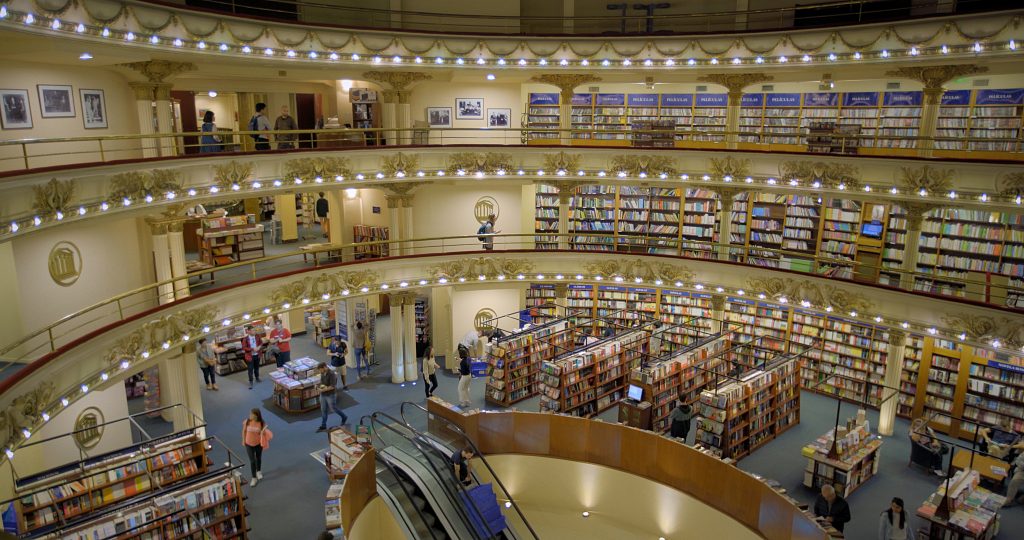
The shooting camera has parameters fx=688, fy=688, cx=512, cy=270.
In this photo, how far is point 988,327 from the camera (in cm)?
1321

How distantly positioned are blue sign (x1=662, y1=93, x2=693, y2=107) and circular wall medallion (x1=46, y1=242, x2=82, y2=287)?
15.2 meters

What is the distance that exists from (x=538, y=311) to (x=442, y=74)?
7.28 metres

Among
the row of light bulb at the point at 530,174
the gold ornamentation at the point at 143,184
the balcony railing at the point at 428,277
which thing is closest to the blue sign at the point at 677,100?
the row of light bulb at the point at 530,174

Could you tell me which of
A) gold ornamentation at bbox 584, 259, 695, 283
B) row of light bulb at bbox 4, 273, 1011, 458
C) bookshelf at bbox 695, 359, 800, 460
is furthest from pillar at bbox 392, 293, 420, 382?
bookshelf at bbox 695, 359, 800, 460

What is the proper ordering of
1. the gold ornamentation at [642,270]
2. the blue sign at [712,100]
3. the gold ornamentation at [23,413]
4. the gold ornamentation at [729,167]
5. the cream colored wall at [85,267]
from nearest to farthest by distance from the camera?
the gold ornamentation at [23,413], the cream colored wall at [85,267], the gold ornamentation at [729,167], the gold ornamentation at [642,270], the blue sign at [712,100]

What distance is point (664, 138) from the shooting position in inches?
696

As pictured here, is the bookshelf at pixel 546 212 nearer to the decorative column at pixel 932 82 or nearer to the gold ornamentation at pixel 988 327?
the decorative column at pixel 932 82

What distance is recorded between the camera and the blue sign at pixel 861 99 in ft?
56.5

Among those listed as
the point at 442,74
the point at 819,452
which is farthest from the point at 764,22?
the point at 819,452

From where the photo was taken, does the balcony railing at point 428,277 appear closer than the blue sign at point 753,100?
Yes

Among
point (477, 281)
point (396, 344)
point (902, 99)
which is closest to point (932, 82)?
point (902, 99)

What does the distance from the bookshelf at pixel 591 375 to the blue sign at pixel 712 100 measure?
22.6ft

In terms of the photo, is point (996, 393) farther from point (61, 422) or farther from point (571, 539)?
point (61, 422)

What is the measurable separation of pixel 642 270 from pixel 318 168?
28.1 ft
